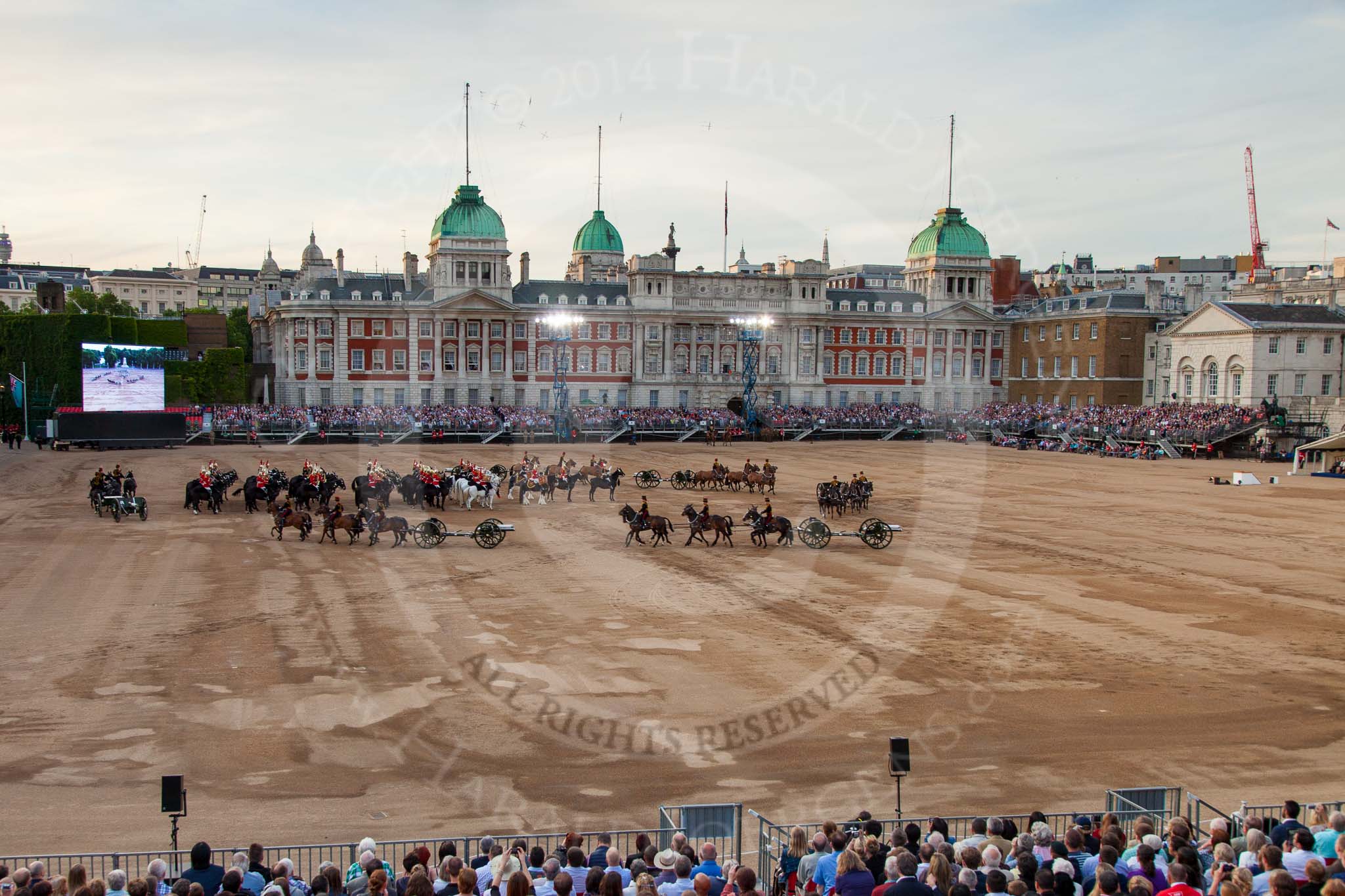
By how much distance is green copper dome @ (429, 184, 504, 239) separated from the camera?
82.9 m

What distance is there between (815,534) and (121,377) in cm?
4629

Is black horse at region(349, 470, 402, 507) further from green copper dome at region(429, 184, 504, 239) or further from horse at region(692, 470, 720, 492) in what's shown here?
green copper dome at region(429, 184, 504, 239)

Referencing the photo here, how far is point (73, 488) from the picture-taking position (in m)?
41.2

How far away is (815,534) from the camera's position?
29.4 m

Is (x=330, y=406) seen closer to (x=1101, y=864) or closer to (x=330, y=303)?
(x=330, y=303)

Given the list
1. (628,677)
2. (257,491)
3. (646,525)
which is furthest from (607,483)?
(628,677)

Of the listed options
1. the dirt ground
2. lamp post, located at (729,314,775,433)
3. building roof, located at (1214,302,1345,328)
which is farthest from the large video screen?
building roof, located at (1214,302,1345,328)

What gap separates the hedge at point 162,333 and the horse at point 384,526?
56714mm

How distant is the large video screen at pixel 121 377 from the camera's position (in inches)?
2322

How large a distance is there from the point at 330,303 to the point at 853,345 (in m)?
42.1

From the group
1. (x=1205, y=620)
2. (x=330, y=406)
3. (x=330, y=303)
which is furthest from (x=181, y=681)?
(x=330, y=303)

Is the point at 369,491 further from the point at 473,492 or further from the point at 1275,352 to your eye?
the point at 1275,352

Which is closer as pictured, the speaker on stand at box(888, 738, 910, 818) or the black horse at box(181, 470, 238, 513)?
the speaker on stand at box(888, 738, 910, 818)

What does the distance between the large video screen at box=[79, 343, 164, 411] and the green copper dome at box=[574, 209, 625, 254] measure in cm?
4848
